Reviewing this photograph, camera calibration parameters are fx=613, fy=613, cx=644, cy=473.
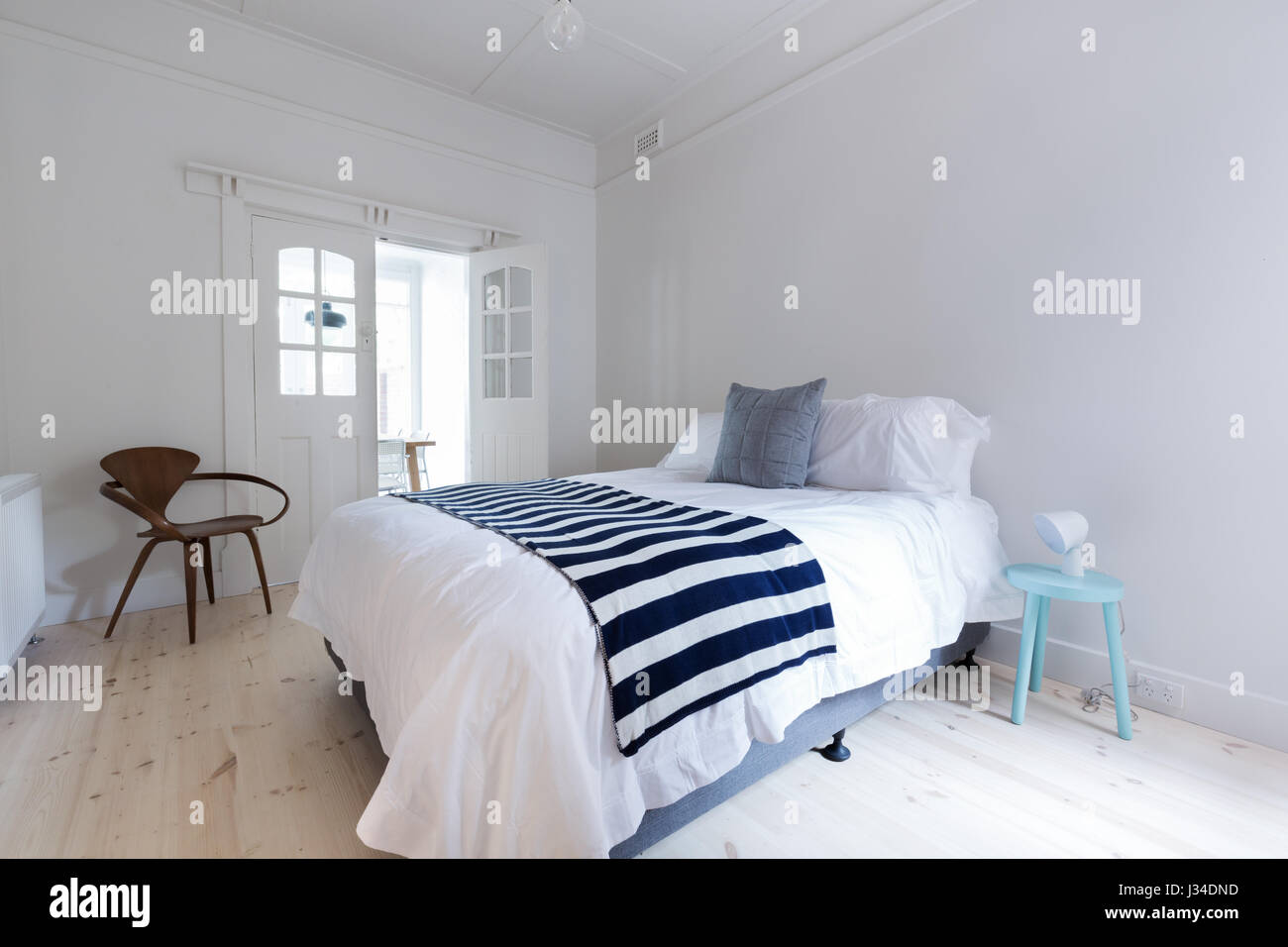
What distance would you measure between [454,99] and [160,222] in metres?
1.82

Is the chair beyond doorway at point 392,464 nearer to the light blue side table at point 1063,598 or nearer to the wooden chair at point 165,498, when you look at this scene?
the wooden chair at point 165,498

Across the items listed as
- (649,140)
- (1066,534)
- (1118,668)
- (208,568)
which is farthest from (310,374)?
(1118,668)

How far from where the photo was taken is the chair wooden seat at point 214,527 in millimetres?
2600

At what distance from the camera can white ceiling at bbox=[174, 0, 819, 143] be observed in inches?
117

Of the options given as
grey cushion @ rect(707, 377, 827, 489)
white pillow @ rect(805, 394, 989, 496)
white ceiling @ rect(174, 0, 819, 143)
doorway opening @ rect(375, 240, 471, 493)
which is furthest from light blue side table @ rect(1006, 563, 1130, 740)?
doorway opening @ rect(375, 240, 471, 493)

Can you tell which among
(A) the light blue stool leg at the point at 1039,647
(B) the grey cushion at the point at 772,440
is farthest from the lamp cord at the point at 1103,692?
Result: (B) the grey cushion at the point at 772,440

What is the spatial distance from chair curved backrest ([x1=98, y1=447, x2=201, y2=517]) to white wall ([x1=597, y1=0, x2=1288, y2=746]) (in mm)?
3018

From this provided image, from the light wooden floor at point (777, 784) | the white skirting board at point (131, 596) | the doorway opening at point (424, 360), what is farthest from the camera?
the doorway opening at point (424, 360)

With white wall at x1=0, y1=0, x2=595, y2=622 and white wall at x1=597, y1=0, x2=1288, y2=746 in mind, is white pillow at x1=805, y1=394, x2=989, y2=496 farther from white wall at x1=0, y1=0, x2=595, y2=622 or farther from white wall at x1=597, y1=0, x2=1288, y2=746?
white wall at x1=0, y1=0, x2=595, y2=622

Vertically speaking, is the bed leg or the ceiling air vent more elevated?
the ceiling air vent

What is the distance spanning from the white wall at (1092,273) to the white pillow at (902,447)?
0.21 m

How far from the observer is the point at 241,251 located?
3.15m
